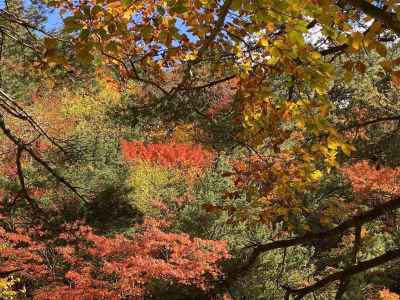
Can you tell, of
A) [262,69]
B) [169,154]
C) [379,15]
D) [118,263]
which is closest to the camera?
→ [379,15]

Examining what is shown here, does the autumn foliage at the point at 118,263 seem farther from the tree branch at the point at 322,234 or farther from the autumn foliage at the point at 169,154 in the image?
the tree branch at the point at 322,234

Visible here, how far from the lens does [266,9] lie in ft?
6.08

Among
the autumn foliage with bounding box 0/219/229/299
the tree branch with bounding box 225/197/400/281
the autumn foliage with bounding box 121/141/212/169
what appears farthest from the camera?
the autumn foliage with bounding box 121/141/212/169

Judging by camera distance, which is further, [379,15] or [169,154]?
[169,154]

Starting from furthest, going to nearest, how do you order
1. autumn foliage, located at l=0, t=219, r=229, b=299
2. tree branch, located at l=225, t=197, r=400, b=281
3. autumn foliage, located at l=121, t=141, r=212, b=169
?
autumn foliage, located at l=121, t=141, r=212, b=169 < autumn foliage, located at l=0, t=219, r=229, b=299 < tree branch, located at l=225, t=197, r=400, b=281

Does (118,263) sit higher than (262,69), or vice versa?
(118,263)

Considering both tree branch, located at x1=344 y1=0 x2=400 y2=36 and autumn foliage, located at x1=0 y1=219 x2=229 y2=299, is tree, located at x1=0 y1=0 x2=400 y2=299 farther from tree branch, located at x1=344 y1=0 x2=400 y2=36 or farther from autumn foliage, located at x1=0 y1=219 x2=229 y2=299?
autumn foliage, located at x1=0 y1=219 x2=229 y2=299

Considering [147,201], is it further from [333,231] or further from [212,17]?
[333,231]

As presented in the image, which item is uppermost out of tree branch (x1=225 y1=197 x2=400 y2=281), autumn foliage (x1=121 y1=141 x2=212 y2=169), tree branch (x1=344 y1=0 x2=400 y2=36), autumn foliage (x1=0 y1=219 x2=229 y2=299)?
autumn foliage (x1=121 y1=141 x2=212 y2=169)

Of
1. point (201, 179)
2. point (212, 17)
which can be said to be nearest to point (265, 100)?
point (212, 17)

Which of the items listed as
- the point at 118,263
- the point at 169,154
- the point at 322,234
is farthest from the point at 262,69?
the point at 169,154

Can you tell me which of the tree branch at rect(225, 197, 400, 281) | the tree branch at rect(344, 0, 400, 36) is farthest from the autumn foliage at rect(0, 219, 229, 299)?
the tree branch at rect(344, 0, 400, 36)

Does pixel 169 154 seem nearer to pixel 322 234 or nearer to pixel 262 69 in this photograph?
pixel 262 69

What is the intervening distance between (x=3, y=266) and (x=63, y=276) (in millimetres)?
1514
